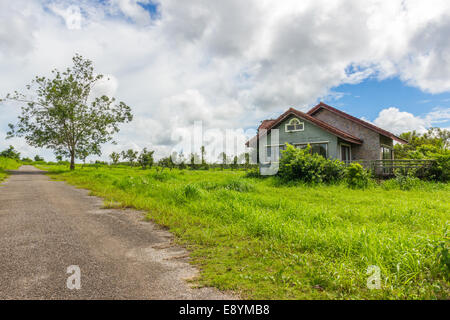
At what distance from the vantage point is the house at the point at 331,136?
1742cm

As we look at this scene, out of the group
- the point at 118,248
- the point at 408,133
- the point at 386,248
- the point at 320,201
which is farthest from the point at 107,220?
the point at 408,133

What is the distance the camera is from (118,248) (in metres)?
4.13

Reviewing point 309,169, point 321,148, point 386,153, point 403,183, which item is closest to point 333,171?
point 309,169

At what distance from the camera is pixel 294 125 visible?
18.8 m

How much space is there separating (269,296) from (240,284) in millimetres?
388

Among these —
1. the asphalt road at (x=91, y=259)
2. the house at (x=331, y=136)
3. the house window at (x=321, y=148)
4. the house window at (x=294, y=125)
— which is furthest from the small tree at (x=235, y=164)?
the asphalt road at (x=91, y=259)

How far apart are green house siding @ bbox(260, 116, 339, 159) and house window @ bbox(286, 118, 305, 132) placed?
0.20 m

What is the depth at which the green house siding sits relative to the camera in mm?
17234

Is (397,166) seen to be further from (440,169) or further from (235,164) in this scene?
(235,164)

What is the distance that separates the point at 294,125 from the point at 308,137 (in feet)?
4.68

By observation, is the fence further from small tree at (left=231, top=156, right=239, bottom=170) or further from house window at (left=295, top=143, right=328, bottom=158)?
small tree at (left=231, top=156, right=239, bottom=170)

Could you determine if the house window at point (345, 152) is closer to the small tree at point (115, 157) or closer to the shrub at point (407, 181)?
the shrub at point (407, 181)

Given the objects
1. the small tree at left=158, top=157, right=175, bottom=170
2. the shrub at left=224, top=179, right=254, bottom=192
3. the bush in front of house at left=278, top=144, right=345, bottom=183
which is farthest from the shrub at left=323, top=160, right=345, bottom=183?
the small tree at left=158, top=157, right=175, bottom=170

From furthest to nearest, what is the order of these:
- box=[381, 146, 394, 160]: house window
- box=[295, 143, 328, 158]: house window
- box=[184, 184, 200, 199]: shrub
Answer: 1. box=[381, 146, 394, 160]: house window
2. box=[295, 143, 328, 158]: house window
3. box=[184, 184, 200, 199]: shrub
